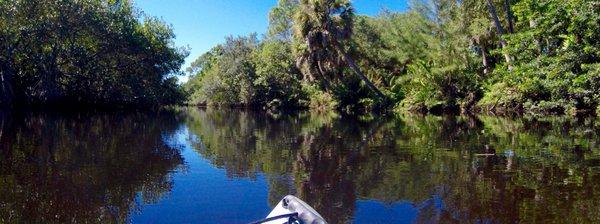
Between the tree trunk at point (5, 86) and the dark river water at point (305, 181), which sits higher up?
the tree trunk at point (5, 86)

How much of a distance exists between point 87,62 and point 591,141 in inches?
1427

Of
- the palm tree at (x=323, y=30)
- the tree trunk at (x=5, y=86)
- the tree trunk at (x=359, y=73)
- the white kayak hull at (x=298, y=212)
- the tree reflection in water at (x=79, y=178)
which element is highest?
the palm tree at (x=323, y=30)

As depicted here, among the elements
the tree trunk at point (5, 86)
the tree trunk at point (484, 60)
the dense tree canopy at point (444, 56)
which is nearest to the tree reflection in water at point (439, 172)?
the dense tree canopy at point (444, 56)

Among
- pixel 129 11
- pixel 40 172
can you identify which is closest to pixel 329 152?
pixel 40 172

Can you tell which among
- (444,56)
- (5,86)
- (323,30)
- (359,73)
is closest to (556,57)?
(444,56)

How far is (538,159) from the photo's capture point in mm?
10062

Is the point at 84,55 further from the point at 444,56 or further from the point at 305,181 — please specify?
the point at 305,181

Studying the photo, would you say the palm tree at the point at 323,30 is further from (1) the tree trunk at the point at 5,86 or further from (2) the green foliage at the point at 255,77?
(1) the tree trunk at the point at 5,86

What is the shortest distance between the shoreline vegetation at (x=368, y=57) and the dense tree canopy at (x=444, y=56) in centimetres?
8

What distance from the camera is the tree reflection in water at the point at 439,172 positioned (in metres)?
6.00

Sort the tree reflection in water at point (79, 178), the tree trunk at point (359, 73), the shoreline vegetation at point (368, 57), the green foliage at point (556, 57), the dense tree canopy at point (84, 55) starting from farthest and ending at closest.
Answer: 1. the tree trunk at point (359, 73)
2. the dense tree canopy at point (84, 55)
3. the shoreline vegetation at point (368, 57)
4. the green foliage at point (556, 57)
5. the tree reflection in water at point (79, 178)

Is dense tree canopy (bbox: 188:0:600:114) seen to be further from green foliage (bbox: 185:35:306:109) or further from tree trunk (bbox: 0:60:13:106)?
tree trunk (bbox: 0:60:13:106)

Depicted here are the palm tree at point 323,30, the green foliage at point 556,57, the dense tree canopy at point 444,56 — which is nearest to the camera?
the green foliage at point 556,57

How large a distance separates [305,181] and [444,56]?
96.6 ft
